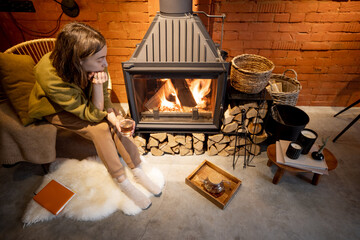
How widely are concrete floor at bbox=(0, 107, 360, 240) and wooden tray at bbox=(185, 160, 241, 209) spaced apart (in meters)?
0.05

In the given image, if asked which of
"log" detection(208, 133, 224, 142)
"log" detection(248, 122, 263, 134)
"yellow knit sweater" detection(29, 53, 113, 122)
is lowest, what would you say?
"log" detection(208, 133, 224, 142)

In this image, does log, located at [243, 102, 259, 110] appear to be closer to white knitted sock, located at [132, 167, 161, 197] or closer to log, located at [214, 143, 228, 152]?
log, located at [214, 143, 228, 152]

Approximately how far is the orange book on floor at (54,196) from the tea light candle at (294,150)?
1.48 metres

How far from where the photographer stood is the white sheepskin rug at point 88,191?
1.37 metres

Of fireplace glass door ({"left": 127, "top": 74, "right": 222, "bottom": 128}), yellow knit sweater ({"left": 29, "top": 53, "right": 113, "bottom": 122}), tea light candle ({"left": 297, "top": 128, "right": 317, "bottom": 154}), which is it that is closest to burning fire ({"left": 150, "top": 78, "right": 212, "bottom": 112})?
fireplace glass door ({"left": 127, "top": 74, "right": 222, "bottom": 128})

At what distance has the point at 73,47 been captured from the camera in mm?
1095

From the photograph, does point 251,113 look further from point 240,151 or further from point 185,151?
point 185,151

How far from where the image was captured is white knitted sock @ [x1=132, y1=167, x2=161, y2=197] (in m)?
1.48

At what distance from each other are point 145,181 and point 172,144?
0.39 meters

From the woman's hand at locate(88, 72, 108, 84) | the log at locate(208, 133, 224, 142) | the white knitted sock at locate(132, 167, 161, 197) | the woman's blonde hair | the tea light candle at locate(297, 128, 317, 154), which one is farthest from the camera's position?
the log at locate(208, 133, 224, 142)

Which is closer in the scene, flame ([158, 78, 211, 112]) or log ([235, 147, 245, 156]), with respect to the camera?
flame ([158, 78, 211, 112])

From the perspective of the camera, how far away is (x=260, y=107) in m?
1.57

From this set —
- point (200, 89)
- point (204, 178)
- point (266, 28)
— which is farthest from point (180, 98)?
point (266, 28)

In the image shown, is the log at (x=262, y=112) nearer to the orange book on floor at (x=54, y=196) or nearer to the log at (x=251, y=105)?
the log at (x=251, y=105)
